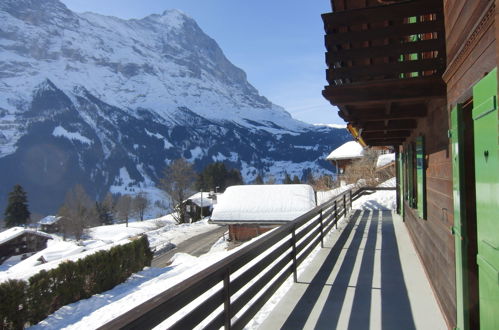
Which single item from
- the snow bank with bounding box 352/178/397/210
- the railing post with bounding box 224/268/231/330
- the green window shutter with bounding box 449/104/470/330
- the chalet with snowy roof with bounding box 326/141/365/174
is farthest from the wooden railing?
the chalet with snowy roof with bounding box 326/141/365/174

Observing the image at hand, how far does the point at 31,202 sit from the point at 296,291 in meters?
173

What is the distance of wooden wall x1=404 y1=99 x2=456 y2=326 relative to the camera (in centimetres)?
393

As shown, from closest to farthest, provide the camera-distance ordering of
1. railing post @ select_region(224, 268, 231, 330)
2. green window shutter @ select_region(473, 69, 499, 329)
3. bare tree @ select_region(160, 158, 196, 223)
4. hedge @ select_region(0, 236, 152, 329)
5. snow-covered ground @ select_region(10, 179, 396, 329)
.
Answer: green window shutter @ select_region(473, 69, 499, 329)
railing post @ select_region(224, 268, 231, 330)
snow-covered ground @ select_region(10, 179, 396, 329)
hedge @ select_region(0, 236, 152, 329)
bare tree @ select_region(160, 158, 196, 223)

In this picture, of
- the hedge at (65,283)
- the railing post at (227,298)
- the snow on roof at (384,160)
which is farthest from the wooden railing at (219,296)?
the snow on roof at (384,160)

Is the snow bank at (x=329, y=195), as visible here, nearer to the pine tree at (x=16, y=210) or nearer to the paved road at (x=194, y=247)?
the paved road at (x=194, y=247)

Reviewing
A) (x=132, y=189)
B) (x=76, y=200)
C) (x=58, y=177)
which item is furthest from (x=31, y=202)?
(x=76, y=200)

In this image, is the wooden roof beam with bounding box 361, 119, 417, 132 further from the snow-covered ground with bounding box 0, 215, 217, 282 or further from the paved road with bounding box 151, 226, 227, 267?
the paved road with bounding box 151, 226, 227, 267

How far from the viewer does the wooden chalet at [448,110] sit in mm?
2328

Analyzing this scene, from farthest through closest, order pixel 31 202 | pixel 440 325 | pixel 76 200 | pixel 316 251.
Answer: pixel 31 202, pixel 76 200, pixel 316 251, pixel 440 325

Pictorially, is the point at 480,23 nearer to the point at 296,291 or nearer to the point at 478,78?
the point at 478,78

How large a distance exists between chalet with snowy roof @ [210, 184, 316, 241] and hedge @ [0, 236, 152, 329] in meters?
5.59

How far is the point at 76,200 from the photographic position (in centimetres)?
7450

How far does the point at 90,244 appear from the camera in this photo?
→ 3834cm

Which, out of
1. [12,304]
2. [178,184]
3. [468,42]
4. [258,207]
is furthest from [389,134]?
[178,184]
